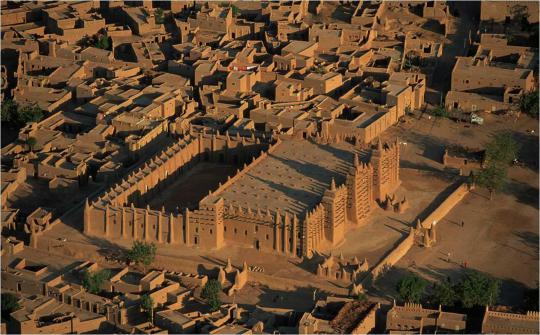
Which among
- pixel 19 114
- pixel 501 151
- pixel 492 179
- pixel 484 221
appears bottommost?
pixel 484 221

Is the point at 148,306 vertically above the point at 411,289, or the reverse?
the point at 411,289

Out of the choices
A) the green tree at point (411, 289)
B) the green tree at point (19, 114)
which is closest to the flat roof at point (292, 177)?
the green tree at point (411, 289)

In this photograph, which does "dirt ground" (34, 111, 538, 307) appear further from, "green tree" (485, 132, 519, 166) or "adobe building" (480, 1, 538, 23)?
"adobe building" (480, 1, 538, 23)

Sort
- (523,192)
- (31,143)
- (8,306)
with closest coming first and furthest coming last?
(8,306) < (523,192) < (31,143)

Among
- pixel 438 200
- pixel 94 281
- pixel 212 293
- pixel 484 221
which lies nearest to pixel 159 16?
pixel 438 200

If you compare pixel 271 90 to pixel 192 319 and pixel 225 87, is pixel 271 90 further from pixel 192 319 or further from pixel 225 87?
pixel 192 319

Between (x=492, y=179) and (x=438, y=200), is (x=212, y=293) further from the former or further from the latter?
(x=492, y=179)
